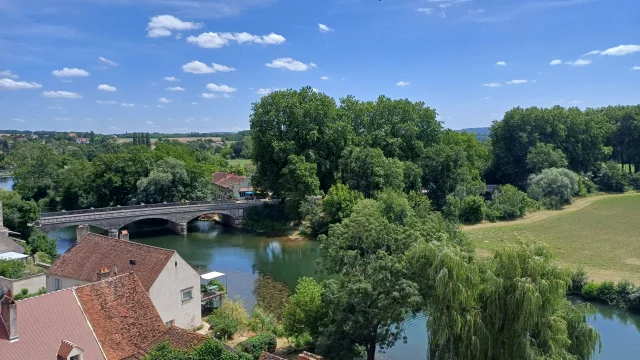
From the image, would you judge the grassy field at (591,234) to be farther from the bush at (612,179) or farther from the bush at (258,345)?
the bush at (258,345)

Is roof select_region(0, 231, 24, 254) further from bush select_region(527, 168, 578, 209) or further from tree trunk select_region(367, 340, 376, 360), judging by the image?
bush select_region(527, 168, 578, 209)

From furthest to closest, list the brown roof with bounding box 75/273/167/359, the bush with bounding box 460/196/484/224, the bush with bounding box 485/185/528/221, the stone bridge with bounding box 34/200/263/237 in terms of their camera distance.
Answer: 1. the bush with bounding box 485/185/528/221
2. the bush with bounding box 460/196/484/224
3. the stone bridge with bounding box 34/200/263/237
4. the brown roof with bounding box 75/273/167/359

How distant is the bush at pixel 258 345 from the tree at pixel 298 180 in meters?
30.6

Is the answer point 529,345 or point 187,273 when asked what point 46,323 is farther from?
point 529,345

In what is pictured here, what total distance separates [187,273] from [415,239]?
1063cm

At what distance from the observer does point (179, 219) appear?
53312 millimetres

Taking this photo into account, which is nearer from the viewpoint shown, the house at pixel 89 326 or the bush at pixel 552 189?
the house at pixel 89 326

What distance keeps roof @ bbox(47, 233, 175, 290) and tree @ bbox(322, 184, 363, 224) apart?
2708 cm

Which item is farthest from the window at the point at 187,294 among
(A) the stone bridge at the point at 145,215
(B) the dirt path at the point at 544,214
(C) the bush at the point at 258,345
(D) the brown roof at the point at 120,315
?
(B) the dirt path at the point at 544,214

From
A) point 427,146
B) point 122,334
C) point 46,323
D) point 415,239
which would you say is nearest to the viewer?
point 46,323

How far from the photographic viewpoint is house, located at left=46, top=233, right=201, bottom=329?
21.5m

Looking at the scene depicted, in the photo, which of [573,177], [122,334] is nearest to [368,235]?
[122,334]

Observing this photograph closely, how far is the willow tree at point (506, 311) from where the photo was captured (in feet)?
52.1

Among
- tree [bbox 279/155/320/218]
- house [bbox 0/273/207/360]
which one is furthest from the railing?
house [bbox 0/273/207/360]
